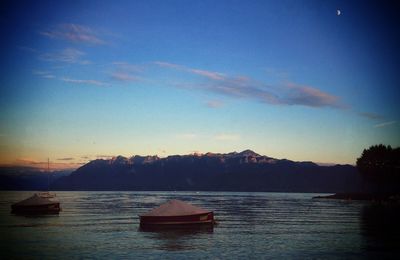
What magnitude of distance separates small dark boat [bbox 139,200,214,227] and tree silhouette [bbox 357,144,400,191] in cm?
11116

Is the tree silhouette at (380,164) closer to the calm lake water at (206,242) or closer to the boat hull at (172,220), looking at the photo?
the calm lake water at (206,242)

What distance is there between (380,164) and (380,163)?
48 cm

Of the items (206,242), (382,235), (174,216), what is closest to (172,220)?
(174,216)

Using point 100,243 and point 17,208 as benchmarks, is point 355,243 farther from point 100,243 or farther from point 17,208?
point 17,208

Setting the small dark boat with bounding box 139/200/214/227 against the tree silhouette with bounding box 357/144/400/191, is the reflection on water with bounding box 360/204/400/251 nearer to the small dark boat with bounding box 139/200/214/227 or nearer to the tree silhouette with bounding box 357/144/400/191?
the small dark boat with bounding box 139/200/214/227

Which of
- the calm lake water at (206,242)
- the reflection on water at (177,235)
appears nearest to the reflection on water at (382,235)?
the calm lake water at (206,242)

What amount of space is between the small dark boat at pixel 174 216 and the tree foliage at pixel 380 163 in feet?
365

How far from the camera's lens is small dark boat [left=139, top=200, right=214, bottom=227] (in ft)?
257

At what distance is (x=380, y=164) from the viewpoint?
167000 mm

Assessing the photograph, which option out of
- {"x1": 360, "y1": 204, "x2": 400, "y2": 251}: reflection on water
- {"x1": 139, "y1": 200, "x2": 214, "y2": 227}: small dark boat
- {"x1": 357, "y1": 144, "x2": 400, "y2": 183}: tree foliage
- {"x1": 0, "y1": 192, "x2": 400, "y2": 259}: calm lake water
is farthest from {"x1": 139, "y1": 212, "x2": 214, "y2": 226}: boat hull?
{"x1": 357, "y1": 144, "x2": 400, "y2": 183}: tree foliage

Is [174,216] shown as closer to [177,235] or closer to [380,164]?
[177,235]

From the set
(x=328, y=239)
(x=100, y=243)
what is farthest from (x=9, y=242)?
(x=328, y=239)

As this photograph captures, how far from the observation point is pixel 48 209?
117 m

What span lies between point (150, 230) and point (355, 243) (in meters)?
35.6
